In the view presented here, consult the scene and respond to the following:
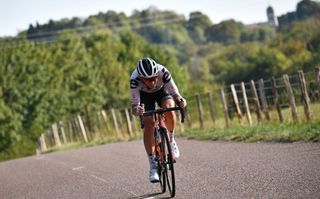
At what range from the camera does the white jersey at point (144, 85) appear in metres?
9.29

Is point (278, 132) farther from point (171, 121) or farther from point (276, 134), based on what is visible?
point (171, 121)

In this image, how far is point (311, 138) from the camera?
44.6 feet

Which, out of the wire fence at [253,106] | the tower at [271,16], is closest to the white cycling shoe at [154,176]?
the wire fence at [253,106]

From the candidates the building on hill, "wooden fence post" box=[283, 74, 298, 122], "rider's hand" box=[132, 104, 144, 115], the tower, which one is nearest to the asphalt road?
"rider's hand" box=[132, 104, 144, 115]

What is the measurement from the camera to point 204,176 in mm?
10305

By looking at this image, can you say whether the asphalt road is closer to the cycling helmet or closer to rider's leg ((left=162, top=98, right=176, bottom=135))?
rider's leg ((left=162, top=98, right=176, bottom=135))

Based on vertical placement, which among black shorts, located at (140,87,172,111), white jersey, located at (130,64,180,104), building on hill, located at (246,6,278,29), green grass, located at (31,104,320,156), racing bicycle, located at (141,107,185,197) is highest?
building on hill, located at (246,6,278,29)

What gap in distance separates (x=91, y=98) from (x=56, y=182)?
48486mm

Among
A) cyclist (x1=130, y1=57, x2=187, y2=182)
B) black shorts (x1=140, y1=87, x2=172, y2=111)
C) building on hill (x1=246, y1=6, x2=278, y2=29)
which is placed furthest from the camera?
building on hill (x1=246, y1=6, x2=278, y2=29)

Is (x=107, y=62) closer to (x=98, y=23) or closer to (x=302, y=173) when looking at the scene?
(x=302, y=173)

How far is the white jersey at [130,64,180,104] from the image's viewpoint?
929 cm

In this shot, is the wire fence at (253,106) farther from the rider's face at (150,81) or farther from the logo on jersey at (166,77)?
the rider's face at (150,81)

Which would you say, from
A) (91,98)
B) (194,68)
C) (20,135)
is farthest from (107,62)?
(194,68)

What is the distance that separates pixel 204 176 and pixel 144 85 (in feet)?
6.35
